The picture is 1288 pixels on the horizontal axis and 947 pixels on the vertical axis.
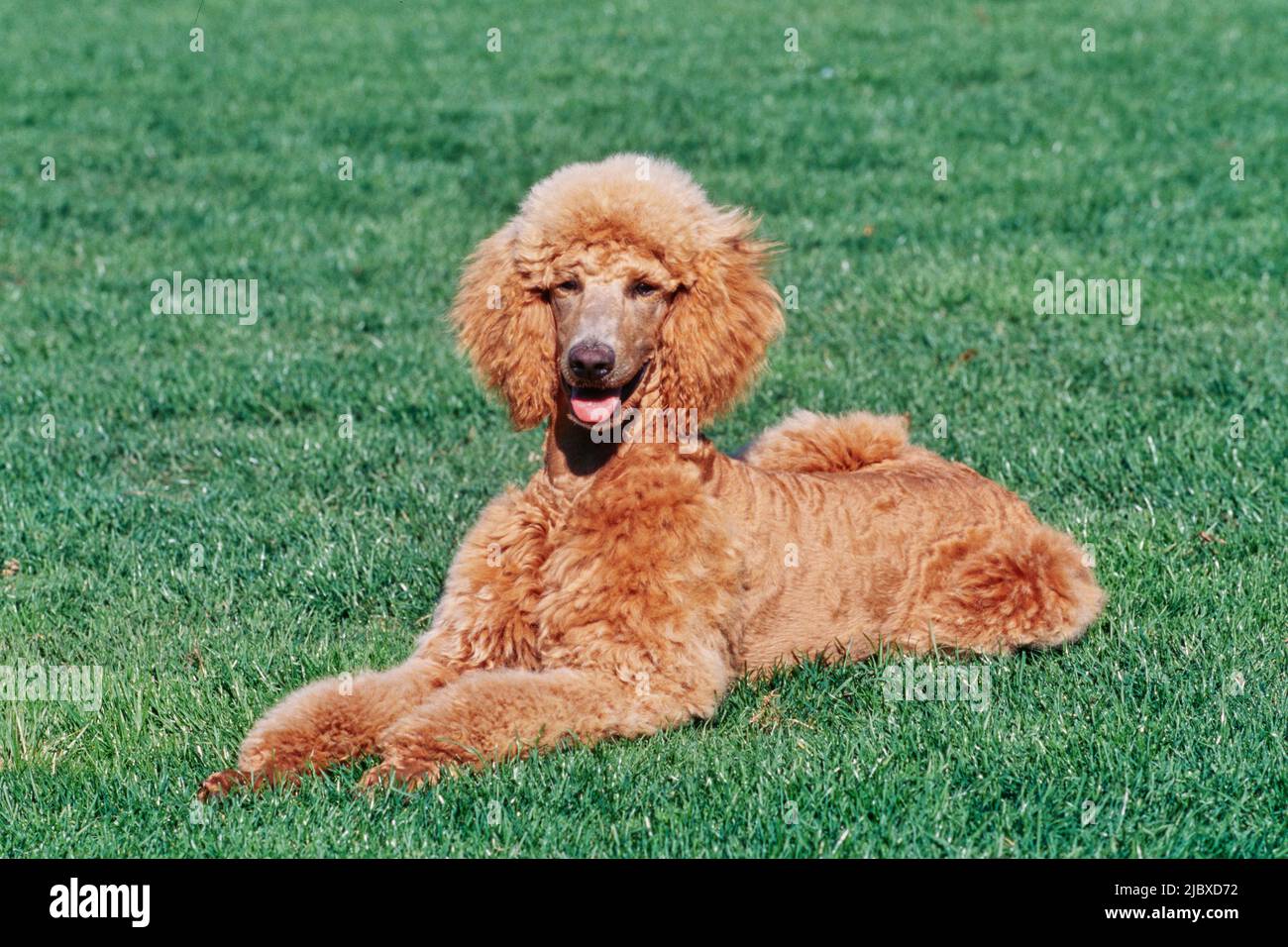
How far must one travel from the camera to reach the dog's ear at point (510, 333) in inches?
185

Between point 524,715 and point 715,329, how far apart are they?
1.32m

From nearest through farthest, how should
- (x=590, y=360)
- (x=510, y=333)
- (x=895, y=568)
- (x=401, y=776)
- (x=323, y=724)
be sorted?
1. (x=401, y=776)
2. (x=590, y=360)
3. (x=323, y=724)
4. (x=510, y=333)
5. (x=895, y=568)

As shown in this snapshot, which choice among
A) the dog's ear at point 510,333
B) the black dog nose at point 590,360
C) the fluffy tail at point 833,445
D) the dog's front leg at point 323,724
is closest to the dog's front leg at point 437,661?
the dog's front leg at point 323,724

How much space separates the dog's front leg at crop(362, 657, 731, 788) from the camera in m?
4.20

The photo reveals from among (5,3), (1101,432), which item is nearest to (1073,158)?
(1101,432)

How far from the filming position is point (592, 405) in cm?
449

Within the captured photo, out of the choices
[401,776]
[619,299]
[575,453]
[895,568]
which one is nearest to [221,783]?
[401,776]

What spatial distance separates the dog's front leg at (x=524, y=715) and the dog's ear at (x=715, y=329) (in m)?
0.89

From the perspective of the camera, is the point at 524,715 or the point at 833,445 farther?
the point at 833,445

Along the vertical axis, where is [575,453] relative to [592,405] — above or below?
below

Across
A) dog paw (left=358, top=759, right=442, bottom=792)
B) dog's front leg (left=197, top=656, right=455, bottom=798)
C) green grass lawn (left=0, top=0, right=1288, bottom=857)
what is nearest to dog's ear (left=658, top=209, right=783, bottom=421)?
green grass lawn (left=0, top=0, right=1288, bottom=857)

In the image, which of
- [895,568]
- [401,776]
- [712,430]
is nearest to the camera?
[401,776]

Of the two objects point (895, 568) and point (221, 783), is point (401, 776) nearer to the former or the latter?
point (221, 783)

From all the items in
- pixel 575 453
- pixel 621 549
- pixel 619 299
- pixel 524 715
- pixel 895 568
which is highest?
pixel 619 299
